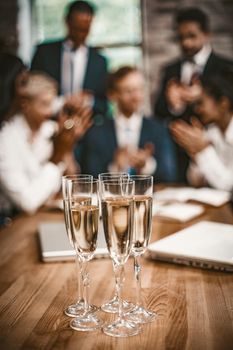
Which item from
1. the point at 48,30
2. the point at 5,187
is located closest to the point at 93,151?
the point at 48,30

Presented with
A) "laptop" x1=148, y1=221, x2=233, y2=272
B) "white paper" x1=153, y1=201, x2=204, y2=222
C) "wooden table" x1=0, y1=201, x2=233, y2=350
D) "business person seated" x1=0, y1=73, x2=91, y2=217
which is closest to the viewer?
"wooden table" x1=0, y1=201, x2=233, y2=350

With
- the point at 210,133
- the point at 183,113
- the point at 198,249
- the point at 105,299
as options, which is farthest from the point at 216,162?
the point at 105,299

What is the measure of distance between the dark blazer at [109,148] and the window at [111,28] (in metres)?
0.46

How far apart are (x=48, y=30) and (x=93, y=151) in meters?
0.94

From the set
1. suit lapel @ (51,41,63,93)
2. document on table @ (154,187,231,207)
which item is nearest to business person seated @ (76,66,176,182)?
suit lapel @ (51,41,63,93)

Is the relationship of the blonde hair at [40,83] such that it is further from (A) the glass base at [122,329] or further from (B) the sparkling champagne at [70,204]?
(A) the glass base at [122,329]

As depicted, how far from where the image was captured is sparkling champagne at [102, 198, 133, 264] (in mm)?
899

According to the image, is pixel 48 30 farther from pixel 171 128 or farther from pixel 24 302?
pixel 24 302

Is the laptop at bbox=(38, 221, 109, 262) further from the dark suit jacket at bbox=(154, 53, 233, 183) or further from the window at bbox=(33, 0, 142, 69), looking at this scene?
the window at bbox=(33, 0, 142, 69)

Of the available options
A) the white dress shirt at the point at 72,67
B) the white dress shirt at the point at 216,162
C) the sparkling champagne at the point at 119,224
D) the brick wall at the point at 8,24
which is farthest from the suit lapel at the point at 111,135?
the sparkling champagne at the point at 119,224

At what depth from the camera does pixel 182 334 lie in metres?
0.90

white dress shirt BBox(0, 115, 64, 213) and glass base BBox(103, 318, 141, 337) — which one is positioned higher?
glass base BBox(103, 318, 141, 337)

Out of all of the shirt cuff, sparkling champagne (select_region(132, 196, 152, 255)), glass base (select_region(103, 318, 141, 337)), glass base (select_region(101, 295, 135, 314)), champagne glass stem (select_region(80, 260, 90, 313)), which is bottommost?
the shirt cuff

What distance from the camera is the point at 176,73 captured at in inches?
146
